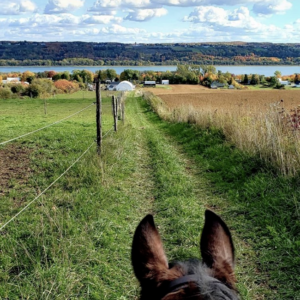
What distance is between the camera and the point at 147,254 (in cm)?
136

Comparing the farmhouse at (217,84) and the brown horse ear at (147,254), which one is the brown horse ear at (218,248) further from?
the farmhouse at (217,84)

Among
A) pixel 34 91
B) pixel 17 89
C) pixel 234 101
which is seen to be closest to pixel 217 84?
pixel 34 91

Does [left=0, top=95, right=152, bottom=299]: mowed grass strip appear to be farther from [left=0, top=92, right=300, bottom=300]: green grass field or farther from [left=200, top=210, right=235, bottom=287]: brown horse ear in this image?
[left=200, top=210, right=235, bottom=287]: brown horse ear

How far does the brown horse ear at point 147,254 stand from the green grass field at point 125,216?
7.69 ft

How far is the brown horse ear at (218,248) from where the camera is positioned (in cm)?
139

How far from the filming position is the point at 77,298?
11.5ft

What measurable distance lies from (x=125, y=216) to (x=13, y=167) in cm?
446

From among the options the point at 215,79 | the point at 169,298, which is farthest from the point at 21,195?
the point at 215,79

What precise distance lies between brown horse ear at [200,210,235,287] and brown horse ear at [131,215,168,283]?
21 cm

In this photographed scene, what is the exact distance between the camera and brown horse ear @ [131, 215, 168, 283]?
133cm

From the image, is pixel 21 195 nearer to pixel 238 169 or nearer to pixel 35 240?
pixel 35 240

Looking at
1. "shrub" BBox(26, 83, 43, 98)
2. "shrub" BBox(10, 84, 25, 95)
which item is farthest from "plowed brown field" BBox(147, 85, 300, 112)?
"shrub" BBox(10, 84, 25, 95)

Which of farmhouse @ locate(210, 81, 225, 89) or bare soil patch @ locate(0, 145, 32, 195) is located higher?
farmhouse @ locate(210, 81, 225, 89)

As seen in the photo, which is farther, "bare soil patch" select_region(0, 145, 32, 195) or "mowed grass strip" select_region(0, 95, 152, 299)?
"bare soil patch" select_region(0, 145, 32, 195)
